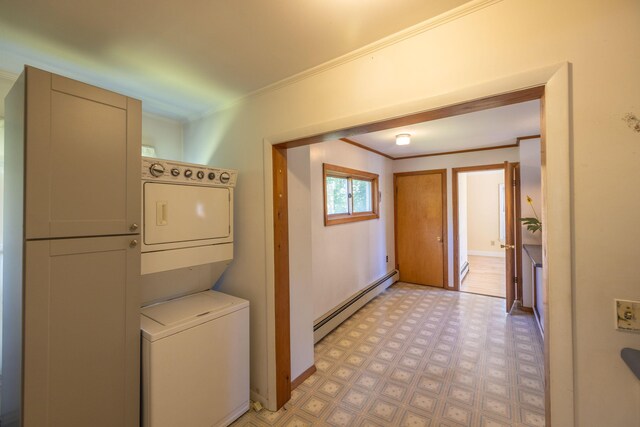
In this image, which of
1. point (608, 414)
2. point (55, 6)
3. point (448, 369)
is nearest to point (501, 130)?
point (448, 369)

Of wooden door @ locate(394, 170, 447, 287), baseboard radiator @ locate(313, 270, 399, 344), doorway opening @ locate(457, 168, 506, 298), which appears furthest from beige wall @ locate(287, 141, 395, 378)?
doorway opening @ locate(457, 168, 506, 298)

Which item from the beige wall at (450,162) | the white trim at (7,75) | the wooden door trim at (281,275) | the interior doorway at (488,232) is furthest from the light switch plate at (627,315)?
the beige wall at (450,162)

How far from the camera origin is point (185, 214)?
66.4 inches

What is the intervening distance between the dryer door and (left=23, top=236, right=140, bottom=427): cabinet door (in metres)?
0.19

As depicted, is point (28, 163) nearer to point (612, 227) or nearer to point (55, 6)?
point (55, 6)

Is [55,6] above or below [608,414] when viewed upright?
above

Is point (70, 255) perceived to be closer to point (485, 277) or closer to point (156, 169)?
point (156, 169)

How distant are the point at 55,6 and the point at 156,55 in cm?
42

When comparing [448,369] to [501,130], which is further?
[501,130]

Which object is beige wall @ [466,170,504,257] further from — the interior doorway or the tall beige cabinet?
the tall beige cabinet

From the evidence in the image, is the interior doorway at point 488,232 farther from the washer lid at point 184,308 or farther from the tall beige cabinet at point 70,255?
the tall beige cabinet at point 70,255

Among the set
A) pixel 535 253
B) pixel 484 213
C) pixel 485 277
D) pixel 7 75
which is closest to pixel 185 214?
pixel 7 75

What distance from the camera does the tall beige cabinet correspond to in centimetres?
110

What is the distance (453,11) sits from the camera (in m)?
1.16
